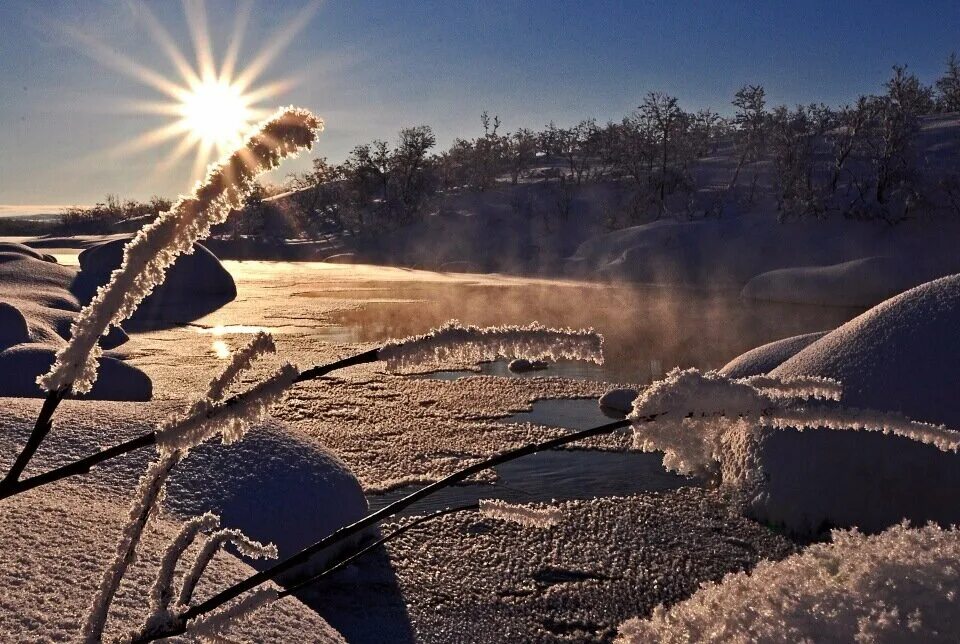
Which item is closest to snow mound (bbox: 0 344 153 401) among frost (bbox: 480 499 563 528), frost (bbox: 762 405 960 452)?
frost (bbox: 480 499 563 528)

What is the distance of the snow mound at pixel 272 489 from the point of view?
3980mm

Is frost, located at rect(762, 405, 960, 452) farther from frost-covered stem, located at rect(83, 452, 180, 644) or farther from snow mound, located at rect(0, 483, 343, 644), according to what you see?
snow mound, located at rect(0, 483, 343, 644)

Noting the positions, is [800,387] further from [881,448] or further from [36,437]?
[881,448]

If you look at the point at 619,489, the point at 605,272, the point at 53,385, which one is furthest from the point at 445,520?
the point at 605,272

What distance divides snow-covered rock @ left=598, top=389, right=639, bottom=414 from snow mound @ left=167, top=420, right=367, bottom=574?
4203 millimetres

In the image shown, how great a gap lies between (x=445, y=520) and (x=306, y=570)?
4.07 ft

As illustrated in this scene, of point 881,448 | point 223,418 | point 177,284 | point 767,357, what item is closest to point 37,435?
point 223,418

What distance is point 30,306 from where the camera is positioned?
1179 centimetres

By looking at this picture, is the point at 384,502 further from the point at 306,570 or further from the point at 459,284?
the point at 459,284

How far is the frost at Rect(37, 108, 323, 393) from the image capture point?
0.54 metres

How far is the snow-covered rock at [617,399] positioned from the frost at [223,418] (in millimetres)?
7909

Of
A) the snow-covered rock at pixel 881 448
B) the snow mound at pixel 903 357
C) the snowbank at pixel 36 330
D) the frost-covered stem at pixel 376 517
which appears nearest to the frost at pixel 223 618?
the frost-covered stem at pixel 376 517

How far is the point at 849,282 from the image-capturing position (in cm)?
2119

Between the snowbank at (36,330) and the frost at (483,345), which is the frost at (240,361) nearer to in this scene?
the frost at (483,345)
